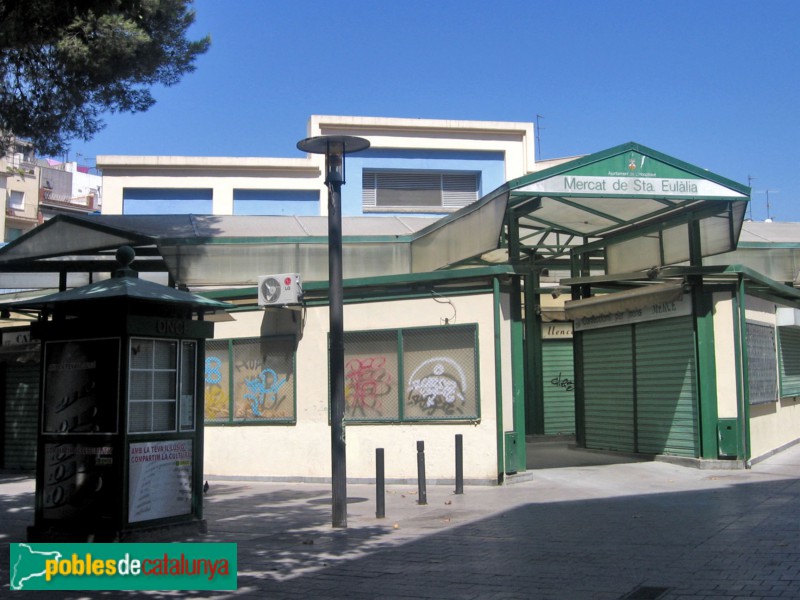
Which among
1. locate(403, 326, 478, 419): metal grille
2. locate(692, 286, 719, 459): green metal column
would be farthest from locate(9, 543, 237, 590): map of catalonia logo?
locate(692, 286, 719, 459): green metal column

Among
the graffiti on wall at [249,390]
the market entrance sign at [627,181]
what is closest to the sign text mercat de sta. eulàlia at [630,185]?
the market entrance sign at [627,181]

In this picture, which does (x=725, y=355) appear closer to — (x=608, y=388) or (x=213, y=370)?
(x=608, y=388)

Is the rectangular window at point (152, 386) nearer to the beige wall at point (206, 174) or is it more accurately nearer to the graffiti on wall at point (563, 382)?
the graffiti on wall at point (563, 382)

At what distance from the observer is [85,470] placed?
8977mm

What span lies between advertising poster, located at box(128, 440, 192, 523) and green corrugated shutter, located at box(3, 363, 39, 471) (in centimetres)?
955

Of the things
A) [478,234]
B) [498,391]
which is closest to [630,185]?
[478,234]

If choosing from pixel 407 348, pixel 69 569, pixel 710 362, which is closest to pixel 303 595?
pixel 69 569

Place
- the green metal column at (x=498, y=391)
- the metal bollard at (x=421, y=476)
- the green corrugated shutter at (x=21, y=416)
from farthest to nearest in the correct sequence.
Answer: the green corrugated shutter at (x=21, y=416) → the green metal column at (x=498, y=391) → the metal bollard at (x=421, y=476)

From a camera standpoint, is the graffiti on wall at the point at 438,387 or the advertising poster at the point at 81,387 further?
the graffiti on wall at the point at 438,387

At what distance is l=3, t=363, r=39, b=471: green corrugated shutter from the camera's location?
1773cm

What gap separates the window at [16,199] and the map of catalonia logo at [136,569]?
5045 cm

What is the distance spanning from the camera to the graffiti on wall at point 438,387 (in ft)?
43.7

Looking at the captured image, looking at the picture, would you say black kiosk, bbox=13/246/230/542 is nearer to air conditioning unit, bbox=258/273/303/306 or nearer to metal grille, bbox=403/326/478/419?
air conditioning unit, bbox=258/273/303/306

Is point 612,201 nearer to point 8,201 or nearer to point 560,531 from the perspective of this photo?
point 560,531
